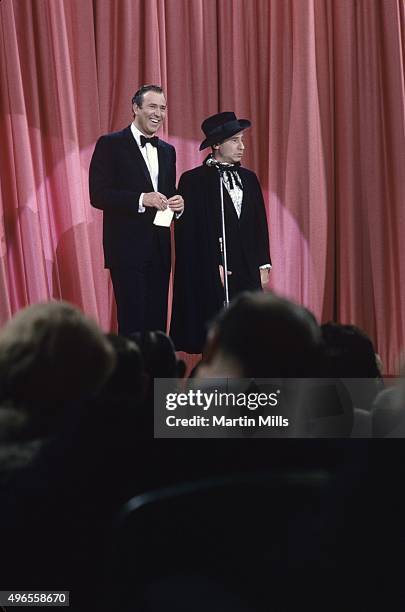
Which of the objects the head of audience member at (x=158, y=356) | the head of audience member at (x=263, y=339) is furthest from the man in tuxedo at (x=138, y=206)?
the head of audience member at (x=263, y=339)

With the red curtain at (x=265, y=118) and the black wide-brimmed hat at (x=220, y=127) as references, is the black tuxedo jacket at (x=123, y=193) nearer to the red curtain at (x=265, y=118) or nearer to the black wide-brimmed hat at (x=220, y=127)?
the black wide-brimmed hat at (x=220, y=127)

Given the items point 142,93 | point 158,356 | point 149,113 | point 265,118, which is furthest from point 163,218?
point 158,356

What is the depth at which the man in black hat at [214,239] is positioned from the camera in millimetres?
4152

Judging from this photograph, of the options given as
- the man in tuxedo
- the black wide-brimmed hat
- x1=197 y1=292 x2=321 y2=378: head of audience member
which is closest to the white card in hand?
the man in tuxedo

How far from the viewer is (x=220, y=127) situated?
167 inches

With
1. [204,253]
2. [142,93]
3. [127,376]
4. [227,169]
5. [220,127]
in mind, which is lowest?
[204,253]

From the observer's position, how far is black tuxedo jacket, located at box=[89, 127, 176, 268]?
3977 mm

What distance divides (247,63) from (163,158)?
1.06m

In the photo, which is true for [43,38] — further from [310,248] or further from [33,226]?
[310,248]

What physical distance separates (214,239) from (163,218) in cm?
29

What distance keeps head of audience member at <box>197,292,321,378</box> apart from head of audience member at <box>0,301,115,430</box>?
0.51 ft

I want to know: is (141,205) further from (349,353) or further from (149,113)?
(349,353)

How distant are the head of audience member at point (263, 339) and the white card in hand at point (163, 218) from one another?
2954 millimetres

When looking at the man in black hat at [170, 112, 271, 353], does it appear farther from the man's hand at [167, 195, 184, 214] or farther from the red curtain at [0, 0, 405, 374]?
the red curtain at [0, 0, 405, 374]
